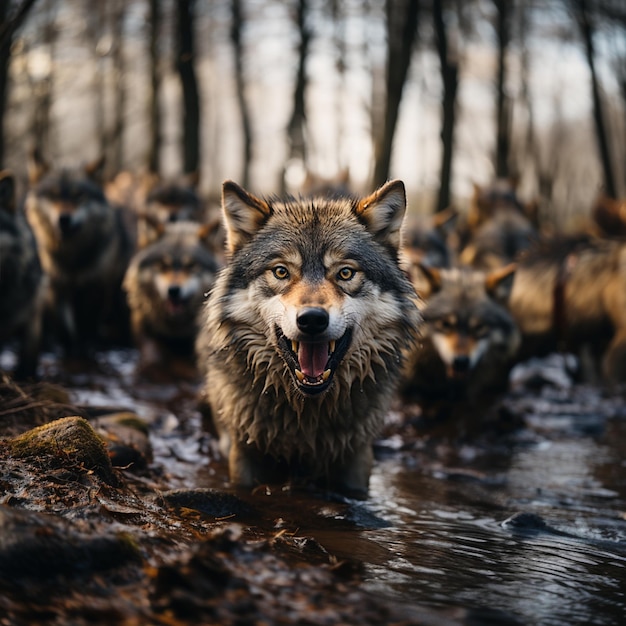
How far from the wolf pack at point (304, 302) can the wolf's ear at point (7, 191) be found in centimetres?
2

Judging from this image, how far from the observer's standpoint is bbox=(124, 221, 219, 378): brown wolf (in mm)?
8727

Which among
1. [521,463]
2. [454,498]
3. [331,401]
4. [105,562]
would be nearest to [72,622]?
[105,562]

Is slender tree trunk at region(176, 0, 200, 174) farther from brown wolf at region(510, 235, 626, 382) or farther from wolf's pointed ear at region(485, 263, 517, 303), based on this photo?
wolf's pointed ear at region(485, 263, 517, 303)

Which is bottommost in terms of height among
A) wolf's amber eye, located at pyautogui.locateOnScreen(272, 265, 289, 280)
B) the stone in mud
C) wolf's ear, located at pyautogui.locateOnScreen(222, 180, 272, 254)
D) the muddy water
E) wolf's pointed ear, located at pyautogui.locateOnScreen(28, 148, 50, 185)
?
the muddy water

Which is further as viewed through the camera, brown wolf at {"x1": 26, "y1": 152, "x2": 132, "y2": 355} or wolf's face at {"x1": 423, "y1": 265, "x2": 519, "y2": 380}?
brown wolf at {"x1": 26, "y1": 152, "x2": 132, "y2": 355}

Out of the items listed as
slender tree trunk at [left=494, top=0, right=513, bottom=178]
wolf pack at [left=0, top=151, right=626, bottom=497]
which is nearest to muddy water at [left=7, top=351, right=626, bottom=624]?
wolf pack at [left=0, top=151, right=626, bottom=497]

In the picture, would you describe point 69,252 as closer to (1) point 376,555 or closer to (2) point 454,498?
(2) point 454,498

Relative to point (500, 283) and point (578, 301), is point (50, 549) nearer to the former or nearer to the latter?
point (500, 283)

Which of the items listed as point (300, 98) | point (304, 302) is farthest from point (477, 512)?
point (300, 98)

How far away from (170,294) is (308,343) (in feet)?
15.4

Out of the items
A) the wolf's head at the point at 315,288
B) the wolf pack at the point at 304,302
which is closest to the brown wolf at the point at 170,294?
the wolf pack at the point at 304,302

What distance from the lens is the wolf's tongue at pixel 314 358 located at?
4.12 metres

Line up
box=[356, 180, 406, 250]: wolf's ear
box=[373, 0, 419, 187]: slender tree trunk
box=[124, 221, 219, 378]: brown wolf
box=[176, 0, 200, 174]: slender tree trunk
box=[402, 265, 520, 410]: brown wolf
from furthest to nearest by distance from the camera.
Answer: box=[176, 0, 200, 174]: slender tree trunk, box=[373, 0, 419, 187]: slender tree trunk, box=[124, 221, 219, 378]: brown wolf, box=[402, 265, 520, 410]: brown wolf, box=[356, 180, 406, 250]: wolf's ear

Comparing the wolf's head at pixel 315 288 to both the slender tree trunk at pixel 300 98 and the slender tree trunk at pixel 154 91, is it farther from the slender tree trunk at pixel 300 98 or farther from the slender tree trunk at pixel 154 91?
the slender tree trunk at pixel 300 98
